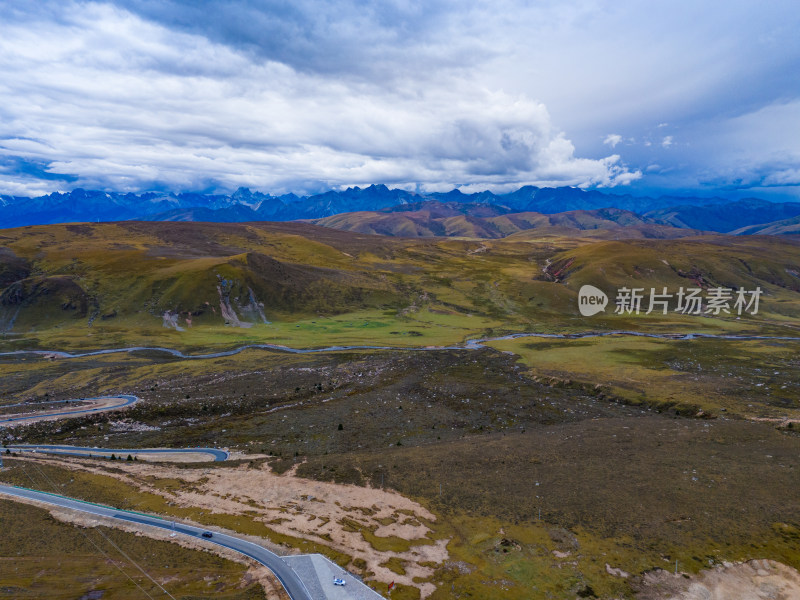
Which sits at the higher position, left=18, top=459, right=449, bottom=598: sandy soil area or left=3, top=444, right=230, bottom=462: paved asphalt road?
left=18, top=459, right=449, bottom=598: sandy soil area

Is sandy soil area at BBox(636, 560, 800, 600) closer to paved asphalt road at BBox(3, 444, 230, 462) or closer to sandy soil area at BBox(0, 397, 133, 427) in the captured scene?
paved asphalt road at BBox(3, 444, 230, 462)

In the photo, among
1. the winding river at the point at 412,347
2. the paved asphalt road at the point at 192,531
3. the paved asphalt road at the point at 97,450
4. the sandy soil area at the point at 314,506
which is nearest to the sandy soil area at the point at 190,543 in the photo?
the paved asphalt road at the point at 192,531

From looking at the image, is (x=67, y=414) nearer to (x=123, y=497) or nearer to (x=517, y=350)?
(x=123, y=497)

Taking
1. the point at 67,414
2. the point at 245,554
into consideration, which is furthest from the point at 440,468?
the point at 67,414

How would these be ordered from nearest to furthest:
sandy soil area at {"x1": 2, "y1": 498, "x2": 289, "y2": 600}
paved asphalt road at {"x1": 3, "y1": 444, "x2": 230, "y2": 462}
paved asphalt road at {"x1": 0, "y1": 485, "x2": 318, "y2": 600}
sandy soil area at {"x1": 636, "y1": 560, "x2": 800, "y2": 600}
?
1. sandy soil area at {"x1": 636, "y1": 560, "x2": 800, "y2": 600}
2. sandy soil area at {"x1": 2, "y1": 498, "x2": 289, "y2": 600}
3. paved asphalt road at {"x1": 0, "y1": 485, "x2": 318, "y2": 600}
4. paved asphalt road at {"x1": 3, "y1": 444, "x2": 230, "y2": 462}

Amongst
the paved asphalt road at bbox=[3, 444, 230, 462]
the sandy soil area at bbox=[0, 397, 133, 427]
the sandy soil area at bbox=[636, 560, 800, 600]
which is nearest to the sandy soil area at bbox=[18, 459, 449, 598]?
the paved asphalt road at bbox=[3, 444, 230, 462]

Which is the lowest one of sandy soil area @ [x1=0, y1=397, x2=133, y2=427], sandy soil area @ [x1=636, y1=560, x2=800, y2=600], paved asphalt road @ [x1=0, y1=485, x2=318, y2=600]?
sandy soil area @ [x1=0, y1=397, x2=133, y2=427]

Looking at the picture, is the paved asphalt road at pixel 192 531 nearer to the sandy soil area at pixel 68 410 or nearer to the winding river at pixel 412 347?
the sandy soil area at pixel 68 410

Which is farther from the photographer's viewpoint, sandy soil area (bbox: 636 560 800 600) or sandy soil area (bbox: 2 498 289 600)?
sandy soil area (bbox: 2 498 289 600)
